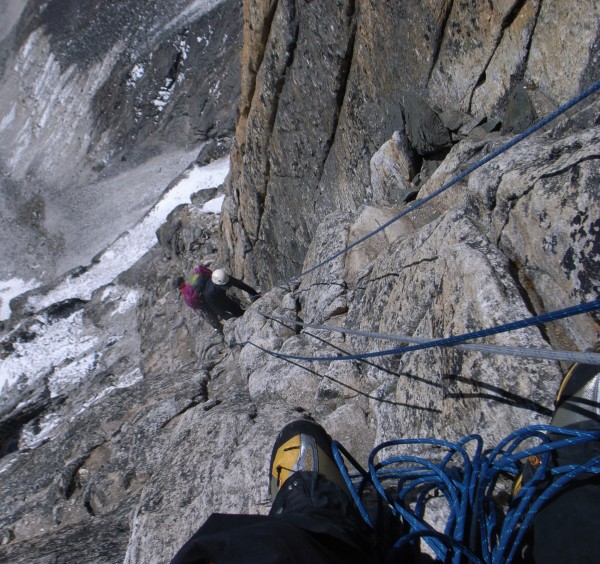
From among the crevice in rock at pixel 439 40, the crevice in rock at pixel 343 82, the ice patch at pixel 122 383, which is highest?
the crevice in rock at pixel 343 82

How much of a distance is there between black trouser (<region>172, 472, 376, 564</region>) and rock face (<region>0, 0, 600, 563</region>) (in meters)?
1.37

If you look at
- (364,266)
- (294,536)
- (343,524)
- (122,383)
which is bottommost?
(343,524)

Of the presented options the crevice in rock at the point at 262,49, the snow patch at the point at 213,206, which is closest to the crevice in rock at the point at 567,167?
the crevice in rock at the point at 262,49

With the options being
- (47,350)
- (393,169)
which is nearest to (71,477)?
(393,169)

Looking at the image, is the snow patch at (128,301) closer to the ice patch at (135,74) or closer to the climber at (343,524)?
the climber at (343,524)

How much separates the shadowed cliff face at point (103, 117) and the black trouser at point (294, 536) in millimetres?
23791

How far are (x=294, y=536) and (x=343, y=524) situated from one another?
45cm

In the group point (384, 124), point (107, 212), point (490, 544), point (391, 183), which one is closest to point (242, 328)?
point (391, 183)

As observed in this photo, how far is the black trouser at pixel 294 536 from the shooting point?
6.70 feet

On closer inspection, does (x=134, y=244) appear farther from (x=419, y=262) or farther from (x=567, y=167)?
(x=567, y=167)

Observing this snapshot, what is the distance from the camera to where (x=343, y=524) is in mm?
2525

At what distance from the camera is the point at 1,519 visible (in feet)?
24.2

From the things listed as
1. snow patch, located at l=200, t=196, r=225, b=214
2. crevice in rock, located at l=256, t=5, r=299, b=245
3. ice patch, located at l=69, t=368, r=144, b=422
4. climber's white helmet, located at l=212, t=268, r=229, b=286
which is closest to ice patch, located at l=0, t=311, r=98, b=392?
ice patch, located at l=69, t=368, r=144, b=422

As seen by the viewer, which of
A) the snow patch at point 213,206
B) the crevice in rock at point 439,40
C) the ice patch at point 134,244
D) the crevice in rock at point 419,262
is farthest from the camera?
the ice patch at point 134,244
